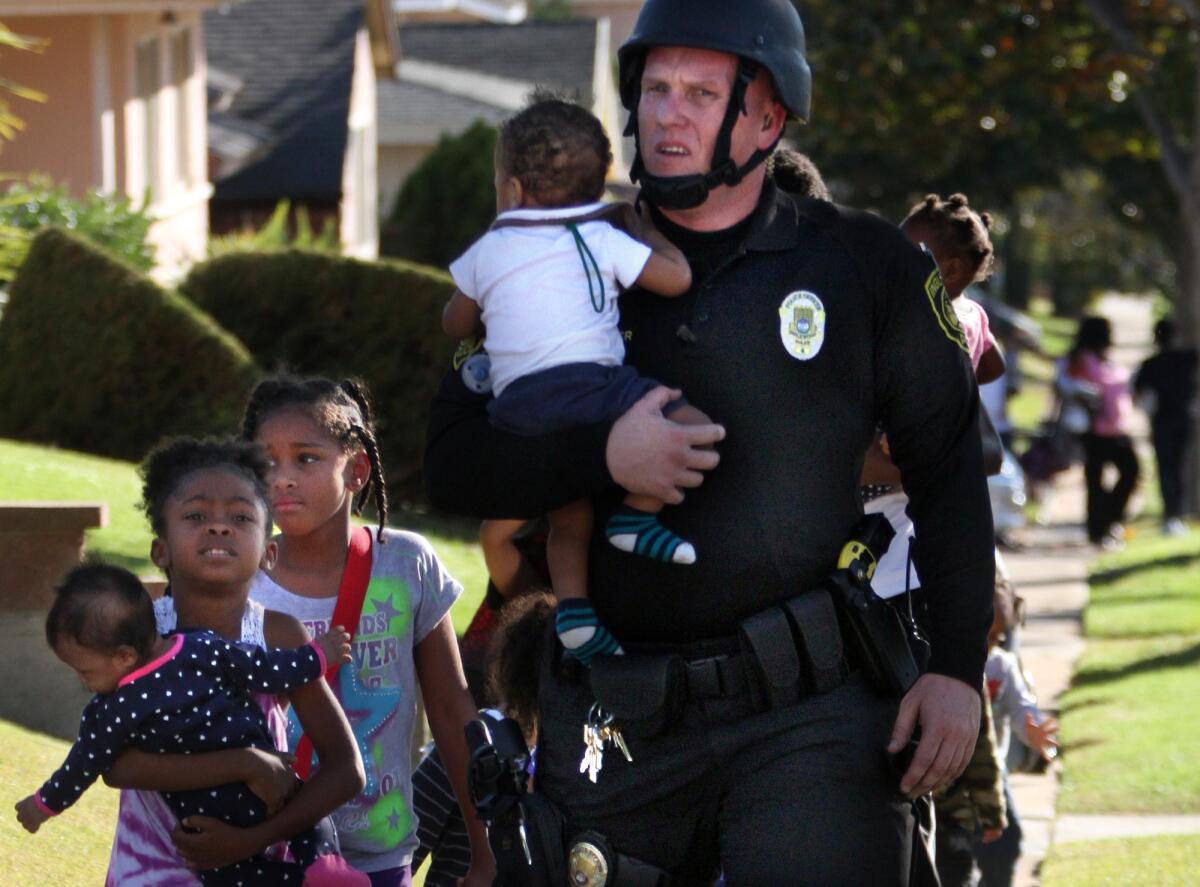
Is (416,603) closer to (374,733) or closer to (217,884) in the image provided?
(374,733)

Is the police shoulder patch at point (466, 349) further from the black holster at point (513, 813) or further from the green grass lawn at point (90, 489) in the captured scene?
the green grass lawn at point (90, 489)

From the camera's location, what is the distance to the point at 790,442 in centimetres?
378

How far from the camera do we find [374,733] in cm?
423

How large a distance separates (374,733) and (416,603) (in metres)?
0.30

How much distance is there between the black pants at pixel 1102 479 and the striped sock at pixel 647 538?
15.2 metres

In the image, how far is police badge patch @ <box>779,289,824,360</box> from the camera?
379 centimetres

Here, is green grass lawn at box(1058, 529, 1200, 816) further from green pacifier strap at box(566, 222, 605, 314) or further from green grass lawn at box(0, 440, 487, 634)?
green pacifier strap at box(566, 222, 605, 314)

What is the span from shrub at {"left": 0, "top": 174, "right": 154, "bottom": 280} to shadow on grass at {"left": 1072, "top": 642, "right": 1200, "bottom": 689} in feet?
22.8

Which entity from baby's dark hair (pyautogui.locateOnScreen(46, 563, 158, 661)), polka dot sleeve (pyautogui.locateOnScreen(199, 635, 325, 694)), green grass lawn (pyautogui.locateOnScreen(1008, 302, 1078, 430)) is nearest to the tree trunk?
green grass lawn (pyautogui.locateOnScreen(1008, 302, 1078, 430))

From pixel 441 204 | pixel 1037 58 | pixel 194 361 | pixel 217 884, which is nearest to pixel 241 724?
pixel 217 884

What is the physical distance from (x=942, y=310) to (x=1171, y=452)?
1624 cm

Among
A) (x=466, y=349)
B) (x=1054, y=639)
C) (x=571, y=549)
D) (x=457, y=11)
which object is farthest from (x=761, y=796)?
(x=457, y=11)

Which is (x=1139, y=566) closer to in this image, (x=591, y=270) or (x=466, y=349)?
(x=466, y=349)

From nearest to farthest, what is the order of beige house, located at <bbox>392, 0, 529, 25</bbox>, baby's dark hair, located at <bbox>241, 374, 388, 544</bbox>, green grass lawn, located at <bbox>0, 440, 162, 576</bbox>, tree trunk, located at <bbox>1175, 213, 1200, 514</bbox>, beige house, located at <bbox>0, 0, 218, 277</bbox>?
1. baby's dark hair, located at <bbox>241, 374, 388, 544</bbox>
2. green grass lawn, located at <bbox>0, 440, 162, 576</bbox>
3. beige house, located at <bbox>0, 0, 218, 277</bbox>
4. tree trunk, located at <bbox>1175, 213, 1200, 514</bbox>
5. beige house, located at <bbox>392, 0, 529, 25</bbox>
